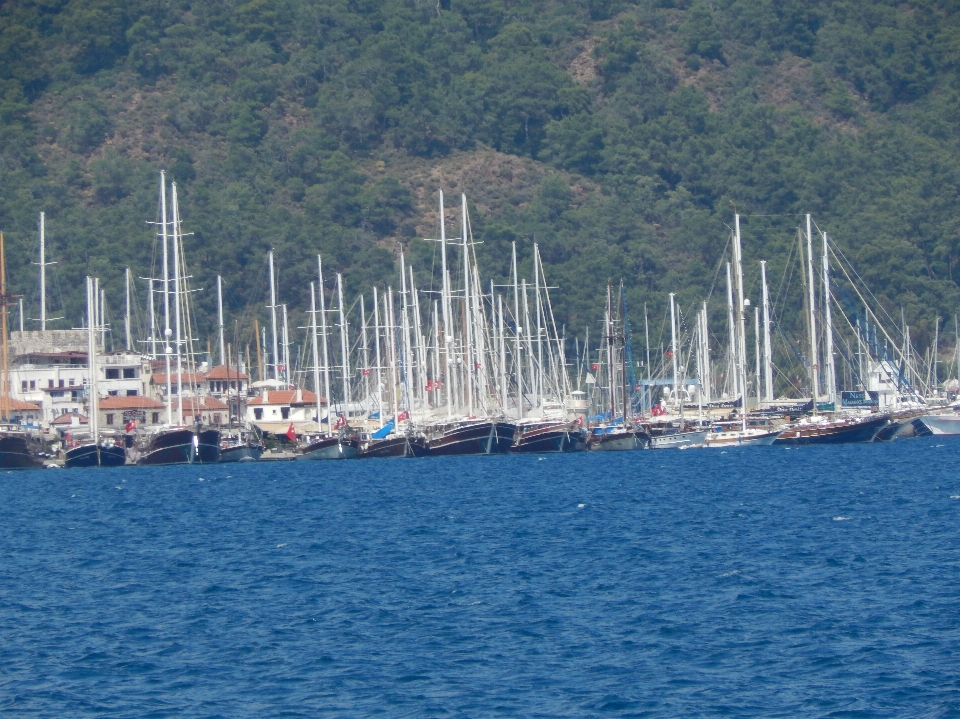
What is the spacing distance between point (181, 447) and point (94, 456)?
386 centimetres

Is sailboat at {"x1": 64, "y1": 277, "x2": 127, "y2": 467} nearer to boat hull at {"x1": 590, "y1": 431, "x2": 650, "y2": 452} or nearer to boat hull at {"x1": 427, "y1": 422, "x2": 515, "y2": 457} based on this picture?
boat hull at {"x1": 427, "y1": 422, "x2": 515, "y2": 457}

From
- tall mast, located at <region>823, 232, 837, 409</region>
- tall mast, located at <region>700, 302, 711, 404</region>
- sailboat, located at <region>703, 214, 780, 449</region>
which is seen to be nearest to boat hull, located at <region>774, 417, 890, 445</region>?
sailboat, located at <region>703, 214, 780, 449</region>

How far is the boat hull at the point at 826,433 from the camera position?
85000 millimetres

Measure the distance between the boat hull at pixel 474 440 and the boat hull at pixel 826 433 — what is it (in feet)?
42.5

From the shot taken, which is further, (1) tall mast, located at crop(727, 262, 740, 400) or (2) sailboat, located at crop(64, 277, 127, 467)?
(1) tall mast, located at crop(727, 262, 740, 400)

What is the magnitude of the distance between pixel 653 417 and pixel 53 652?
68.0 m

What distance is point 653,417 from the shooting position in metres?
95.6

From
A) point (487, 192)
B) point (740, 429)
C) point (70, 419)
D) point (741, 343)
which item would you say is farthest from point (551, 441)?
point (487, 192)

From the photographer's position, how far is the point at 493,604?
33.6m

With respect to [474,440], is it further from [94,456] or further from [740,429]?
[94,456]

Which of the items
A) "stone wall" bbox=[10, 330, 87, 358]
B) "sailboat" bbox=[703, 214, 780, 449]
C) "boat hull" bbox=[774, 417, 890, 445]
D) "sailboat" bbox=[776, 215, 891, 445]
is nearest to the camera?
"boat hull" bbox=[774, 417, 890, 445]

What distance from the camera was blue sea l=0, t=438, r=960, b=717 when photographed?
25922mm

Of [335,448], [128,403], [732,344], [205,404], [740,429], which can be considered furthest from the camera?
[205,404]

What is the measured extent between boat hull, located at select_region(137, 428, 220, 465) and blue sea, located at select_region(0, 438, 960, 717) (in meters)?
21.2
